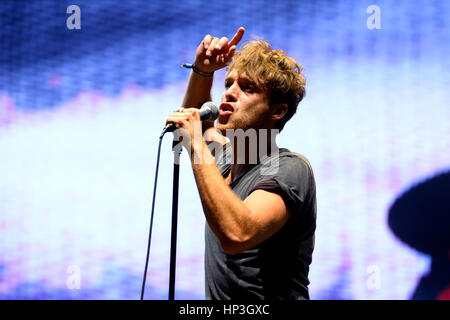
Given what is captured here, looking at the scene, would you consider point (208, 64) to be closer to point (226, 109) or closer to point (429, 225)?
point (226, 109)

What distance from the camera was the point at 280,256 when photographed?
1.13 meters

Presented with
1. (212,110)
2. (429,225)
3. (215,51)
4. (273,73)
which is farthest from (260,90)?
(429,225)

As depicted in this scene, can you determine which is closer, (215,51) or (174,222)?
(174,222)

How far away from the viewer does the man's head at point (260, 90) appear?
4.36 feet

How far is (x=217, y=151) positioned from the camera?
5.20 ft

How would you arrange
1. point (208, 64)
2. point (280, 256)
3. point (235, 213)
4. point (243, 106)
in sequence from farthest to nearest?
point (208, 64) → point (243, 106) → point (280, 256) → point (235, 213)

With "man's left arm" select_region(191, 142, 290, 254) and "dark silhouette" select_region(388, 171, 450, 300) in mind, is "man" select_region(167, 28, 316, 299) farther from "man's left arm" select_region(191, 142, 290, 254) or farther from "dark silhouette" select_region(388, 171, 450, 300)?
"dark silhouette" select_region(388, 171, 450, 300)

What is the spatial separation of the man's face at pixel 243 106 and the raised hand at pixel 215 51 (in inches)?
2.2

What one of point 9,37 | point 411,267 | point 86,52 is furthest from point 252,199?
point 9,37

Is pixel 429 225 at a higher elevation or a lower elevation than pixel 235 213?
lower

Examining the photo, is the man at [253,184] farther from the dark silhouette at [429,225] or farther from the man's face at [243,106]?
the dark silhouette at [429,225]

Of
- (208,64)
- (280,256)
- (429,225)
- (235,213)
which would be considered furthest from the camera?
(429,225)

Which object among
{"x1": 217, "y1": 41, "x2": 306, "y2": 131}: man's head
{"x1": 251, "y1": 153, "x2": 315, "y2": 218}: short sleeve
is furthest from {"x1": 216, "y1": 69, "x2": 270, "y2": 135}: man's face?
{"x1": 251, "y1": 153, "x2": 315, "y2": 218}: short sleeve

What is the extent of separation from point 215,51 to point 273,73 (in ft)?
0.57
